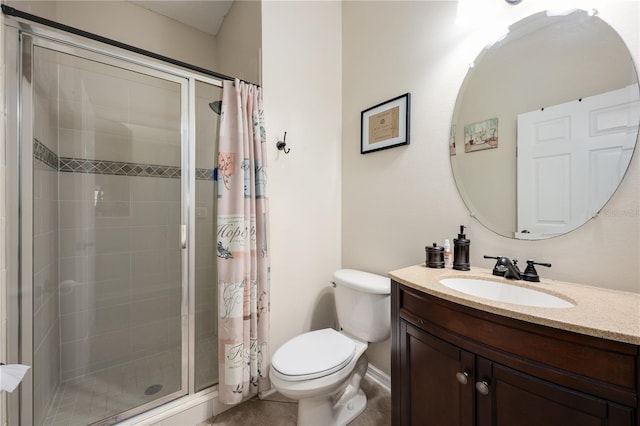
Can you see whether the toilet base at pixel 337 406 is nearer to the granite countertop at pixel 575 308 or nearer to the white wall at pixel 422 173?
the white wall at pixel 422 173

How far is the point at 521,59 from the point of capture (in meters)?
1.11

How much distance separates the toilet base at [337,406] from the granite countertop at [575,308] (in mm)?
800

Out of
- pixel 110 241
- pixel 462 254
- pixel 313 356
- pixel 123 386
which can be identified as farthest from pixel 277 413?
pixel 110 241

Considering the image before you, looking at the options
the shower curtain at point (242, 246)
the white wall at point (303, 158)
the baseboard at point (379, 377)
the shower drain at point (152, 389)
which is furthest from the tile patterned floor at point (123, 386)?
the baseboard at point (379, 377)

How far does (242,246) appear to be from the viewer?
Answer: 139 centimetres

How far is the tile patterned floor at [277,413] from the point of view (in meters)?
1.41

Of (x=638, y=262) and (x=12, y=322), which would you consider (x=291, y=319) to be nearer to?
(x=12, y=322)

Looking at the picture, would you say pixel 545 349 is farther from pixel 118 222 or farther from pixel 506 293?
pixel 118 222

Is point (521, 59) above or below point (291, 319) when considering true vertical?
above

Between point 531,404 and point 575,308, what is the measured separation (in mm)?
301

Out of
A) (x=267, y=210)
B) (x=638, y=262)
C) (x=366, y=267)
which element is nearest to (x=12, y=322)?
(x=267, y=210)

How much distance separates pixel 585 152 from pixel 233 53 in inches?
91.0

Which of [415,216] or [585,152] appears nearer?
[585,152]

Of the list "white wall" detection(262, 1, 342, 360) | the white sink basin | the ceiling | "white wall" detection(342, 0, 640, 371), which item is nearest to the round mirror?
"white wall" detection(342, 0, 640, 371)
